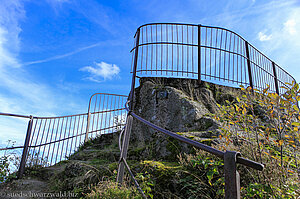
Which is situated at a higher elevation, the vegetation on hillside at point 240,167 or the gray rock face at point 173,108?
the gray rock face at point 173,108

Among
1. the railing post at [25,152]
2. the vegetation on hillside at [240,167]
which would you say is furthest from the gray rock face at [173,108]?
the railing post at [25,152]

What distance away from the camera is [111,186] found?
7.95 feet

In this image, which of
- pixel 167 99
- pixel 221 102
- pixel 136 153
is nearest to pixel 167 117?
pixel 167 99

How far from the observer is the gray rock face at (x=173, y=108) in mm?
4215

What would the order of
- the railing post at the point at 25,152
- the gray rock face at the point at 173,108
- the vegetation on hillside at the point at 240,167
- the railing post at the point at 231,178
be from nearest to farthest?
the railing post at the point at 231,178
the vegetation on hillside at the point at 240,167
the gray rock face at the point at 173,108
the railing post at the point at 25,152

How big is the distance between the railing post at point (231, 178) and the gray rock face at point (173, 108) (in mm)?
2422

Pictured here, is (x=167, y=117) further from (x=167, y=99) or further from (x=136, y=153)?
(x=136, y=153)

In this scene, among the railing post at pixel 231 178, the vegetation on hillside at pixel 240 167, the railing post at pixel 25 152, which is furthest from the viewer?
the railing post at pixel 25 152

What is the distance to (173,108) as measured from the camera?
5.19 meters

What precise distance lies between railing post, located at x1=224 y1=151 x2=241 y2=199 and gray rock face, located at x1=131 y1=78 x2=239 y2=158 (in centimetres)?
242

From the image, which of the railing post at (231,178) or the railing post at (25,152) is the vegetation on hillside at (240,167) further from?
the railing post at (25,152)

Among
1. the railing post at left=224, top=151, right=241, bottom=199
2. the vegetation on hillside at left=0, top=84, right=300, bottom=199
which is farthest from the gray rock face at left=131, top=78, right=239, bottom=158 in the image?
the railing post at left=224, top=151, right=241, bottom=199

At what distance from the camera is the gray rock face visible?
4.22 m

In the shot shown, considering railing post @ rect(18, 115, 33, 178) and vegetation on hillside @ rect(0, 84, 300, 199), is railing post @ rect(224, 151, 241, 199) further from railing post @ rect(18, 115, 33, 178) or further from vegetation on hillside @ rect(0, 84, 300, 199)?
railing post @ rect(18, 115, 33, 178)
